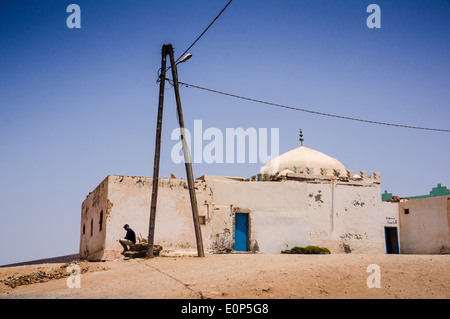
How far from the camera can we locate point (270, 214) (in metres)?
22.4

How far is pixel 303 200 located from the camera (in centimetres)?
2338

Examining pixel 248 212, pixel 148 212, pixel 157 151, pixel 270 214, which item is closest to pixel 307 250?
pixel 270 214

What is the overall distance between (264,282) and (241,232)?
13.2 meters

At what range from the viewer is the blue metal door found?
2159 cm

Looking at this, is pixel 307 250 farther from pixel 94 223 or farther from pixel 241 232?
pixel 94 223

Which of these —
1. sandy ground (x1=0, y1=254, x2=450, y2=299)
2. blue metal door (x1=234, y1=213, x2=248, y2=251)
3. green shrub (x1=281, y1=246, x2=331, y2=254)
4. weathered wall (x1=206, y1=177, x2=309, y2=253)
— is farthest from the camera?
weathered wall (x1=206, y1=177, x2=309, y2=253)

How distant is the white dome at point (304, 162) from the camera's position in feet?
89.5

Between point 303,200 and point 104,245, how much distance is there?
34.6ft

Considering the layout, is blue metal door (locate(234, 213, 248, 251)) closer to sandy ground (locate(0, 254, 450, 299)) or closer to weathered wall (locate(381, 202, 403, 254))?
weathered wall (locate(381, 202, 403, 254))

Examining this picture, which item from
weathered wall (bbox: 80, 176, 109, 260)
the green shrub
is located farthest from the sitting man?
the green shrub

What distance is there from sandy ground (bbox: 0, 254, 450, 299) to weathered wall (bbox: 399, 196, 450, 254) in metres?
14.6

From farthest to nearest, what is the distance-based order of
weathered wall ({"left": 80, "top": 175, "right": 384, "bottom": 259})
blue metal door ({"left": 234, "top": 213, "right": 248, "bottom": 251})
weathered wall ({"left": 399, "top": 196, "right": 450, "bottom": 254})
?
1. weathered wall ({"left": 399, "top": 196, "right": 450, "bottom": 254})
2. blue metal door ({"left": 234, "top": 213, "right": 248, "bottom": 251})
3. weathered wall ({"left": 80, "top": 175, "right": 384, "bottom": 259})

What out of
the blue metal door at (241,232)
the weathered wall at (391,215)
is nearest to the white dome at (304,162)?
the weathered wall at (391,215)
